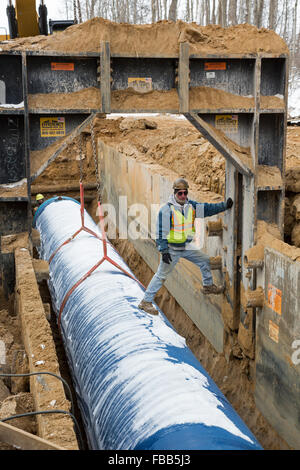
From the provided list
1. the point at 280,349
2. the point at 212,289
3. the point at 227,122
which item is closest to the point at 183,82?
the point at 227,122

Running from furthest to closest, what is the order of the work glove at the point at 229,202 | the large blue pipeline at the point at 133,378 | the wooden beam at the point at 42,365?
the work glove at the point at 229,202, the large blue pipeline at the point at 133,378, the wooden beam at the point at 42,365

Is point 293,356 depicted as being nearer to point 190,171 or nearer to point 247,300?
point 247,300

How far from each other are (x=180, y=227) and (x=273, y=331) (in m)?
1.91

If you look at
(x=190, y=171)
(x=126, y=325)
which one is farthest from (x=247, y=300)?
(x=190, y=171)

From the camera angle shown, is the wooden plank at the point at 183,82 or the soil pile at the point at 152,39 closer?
the soil pile at the point at 152,39

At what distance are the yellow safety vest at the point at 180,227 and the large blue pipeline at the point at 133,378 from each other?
920 mm

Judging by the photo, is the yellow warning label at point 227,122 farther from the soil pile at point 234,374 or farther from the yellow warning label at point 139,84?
the soil pile at point 234,374

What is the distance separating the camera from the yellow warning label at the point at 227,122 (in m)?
7.50

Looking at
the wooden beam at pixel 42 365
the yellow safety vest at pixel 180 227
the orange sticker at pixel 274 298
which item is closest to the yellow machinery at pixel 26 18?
the yellow safety vest at pixel 180 227

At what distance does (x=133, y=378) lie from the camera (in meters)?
5.01

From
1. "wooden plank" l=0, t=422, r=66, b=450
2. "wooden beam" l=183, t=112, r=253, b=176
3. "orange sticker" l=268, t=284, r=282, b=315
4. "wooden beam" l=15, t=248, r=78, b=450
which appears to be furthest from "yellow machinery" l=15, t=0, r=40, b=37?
"wooden plank" l=0, t=422, r=66, b=450

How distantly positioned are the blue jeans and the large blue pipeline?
22 cm

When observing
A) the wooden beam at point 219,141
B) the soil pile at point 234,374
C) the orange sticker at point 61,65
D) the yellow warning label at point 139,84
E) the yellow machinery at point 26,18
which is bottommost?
the soil pile at point 234,374
